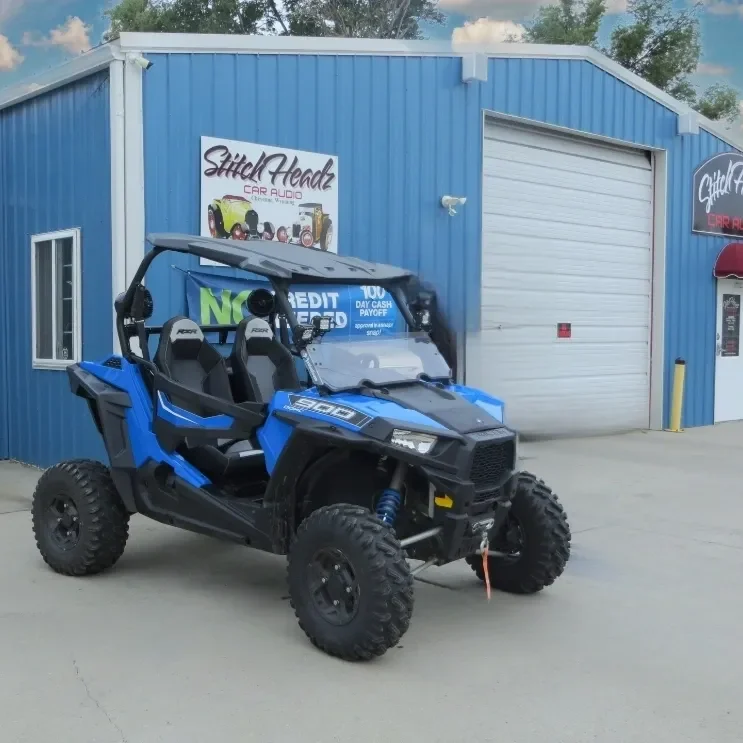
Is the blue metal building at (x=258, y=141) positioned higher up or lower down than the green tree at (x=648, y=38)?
lower down

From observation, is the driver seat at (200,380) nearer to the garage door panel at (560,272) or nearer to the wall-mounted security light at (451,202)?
the wall-mounted security light at (451,202)

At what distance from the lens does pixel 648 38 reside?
27.7 metres

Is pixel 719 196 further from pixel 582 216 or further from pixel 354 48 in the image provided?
pixel 354 48

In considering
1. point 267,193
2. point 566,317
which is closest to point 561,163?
point 566,317

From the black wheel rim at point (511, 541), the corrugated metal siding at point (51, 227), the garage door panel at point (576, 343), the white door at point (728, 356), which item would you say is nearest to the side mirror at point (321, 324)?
the black wheel rim at point (511, 541)

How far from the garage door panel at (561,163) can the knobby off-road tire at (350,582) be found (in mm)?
7757

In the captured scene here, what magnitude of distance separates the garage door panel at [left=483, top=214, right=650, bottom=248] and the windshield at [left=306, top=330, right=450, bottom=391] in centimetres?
633

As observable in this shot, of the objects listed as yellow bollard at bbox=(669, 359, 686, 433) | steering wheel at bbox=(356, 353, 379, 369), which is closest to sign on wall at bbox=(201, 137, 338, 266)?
steering wheel at bbox=(356, 353, 379, 369)

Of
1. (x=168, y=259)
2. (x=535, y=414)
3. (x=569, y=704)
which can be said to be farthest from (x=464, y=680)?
(x=535, y=414)

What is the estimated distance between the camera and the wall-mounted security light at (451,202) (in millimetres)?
10297

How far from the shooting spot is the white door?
1429cm

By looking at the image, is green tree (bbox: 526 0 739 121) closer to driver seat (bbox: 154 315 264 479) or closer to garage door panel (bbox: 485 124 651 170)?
garage door panel (bbox: 485 124 651 170)

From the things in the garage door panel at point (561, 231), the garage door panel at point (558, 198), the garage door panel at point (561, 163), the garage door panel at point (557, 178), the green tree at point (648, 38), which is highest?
the green tree at point (648, 38)

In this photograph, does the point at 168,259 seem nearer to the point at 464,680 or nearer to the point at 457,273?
the point at 457,273
